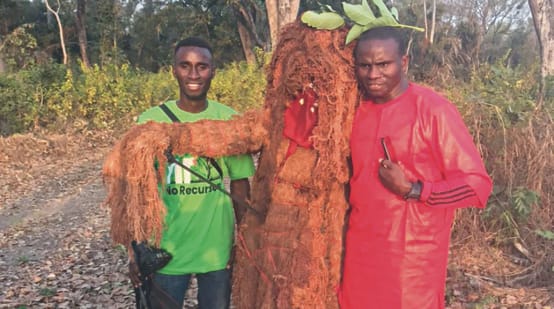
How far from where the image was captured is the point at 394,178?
1.90m

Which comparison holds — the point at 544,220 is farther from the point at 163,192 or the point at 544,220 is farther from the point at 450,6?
the point at 450,6

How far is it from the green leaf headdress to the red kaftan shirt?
0.31 metres

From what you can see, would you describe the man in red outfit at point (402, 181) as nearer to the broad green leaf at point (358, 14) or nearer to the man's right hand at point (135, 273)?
the broad green leaf at point (358, 14)

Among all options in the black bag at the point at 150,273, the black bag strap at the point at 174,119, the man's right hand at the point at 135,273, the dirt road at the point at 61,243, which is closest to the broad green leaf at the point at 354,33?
the black bag strap at the point at 174,119

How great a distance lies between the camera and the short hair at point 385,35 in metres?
1.98

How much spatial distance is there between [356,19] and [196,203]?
43.5 inches

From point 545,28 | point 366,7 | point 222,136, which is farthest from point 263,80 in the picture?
point 366,7

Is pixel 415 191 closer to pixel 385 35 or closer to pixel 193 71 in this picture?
pixel 385 35

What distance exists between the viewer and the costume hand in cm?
189

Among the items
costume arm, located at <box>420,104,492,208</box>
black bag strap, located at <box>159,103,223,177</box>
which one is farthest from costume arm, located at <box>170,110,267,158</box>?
costume arm, located at <box>420,104,492,208</box>

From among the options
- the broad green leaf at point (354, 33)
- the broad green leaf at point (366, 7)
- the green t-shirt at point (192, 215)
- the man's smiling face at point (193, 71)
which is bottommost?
the green t-shirt at point (192, 215)

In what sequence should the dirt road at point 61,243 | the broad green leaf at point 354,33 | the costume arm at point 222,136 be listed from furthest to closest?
the dirt road at point 61,243
the costume arm at point 222,136
the broad green leaf at point 354,33

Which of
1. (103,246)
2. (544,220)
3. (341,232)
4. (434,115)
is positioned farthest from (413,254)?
(103,246)

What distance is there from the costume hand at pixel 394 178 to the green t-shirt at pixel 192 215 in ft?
2.75
